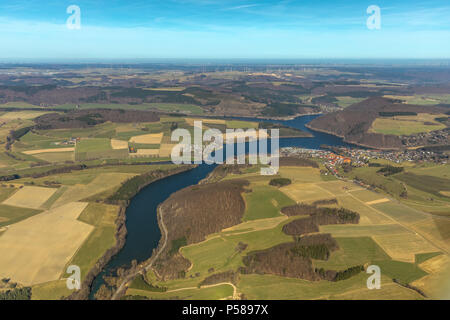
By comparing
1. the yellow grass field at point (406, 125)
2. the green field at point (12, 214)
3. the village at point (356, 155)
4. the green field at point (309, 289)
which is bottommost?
→ the green field at point (309, 289)

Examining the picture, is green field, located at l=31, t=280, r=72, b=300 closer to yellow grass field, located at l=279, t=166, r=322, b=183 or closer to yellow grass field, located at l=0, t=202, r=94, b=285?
yellow grass field, located at l=0, t=202, r=94, b=285

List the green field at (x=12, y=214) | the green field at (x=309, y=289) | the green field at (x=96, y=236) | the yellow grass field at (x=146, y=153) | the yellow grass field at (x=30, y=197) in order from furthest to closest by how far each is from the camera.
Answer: the yellow grass field at (x=146, y=153) < the yellow grass field at (x=30, y=197) < the green field at (x=12, y=214) < the green field at (x=96, y=236) < the green field at (x=309, y=289)

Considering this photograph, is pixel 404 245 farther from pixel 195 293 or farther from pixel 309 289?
pixel 195 293

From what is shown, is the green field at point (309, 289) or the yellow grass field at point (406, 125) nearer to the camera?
the green field at point (309, 289)

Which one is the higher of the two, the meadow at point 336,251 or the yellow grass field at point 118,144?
the yellow grass field at point 118,144

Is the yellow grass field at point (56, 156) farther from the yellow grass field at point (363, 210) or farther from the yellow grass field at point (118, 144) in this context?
the yellow grass field at point (363, 210)

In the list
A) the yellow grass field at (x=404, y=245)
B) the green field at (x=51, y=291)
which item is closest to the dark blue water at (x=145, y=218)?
the green field at (x=51, y=291)

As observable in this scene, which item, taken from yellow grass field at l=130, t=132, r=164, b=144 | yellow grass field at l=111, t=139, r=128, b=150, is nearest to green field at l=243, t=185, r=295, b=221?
yellow grass field at l=130, t=132, r=164, b=144

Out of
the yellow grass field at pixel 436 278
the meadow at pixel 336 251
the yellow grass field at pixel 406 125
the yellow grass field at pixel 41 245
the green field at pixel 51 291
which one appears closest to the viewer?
the yellow grass field at pixel 436 278
